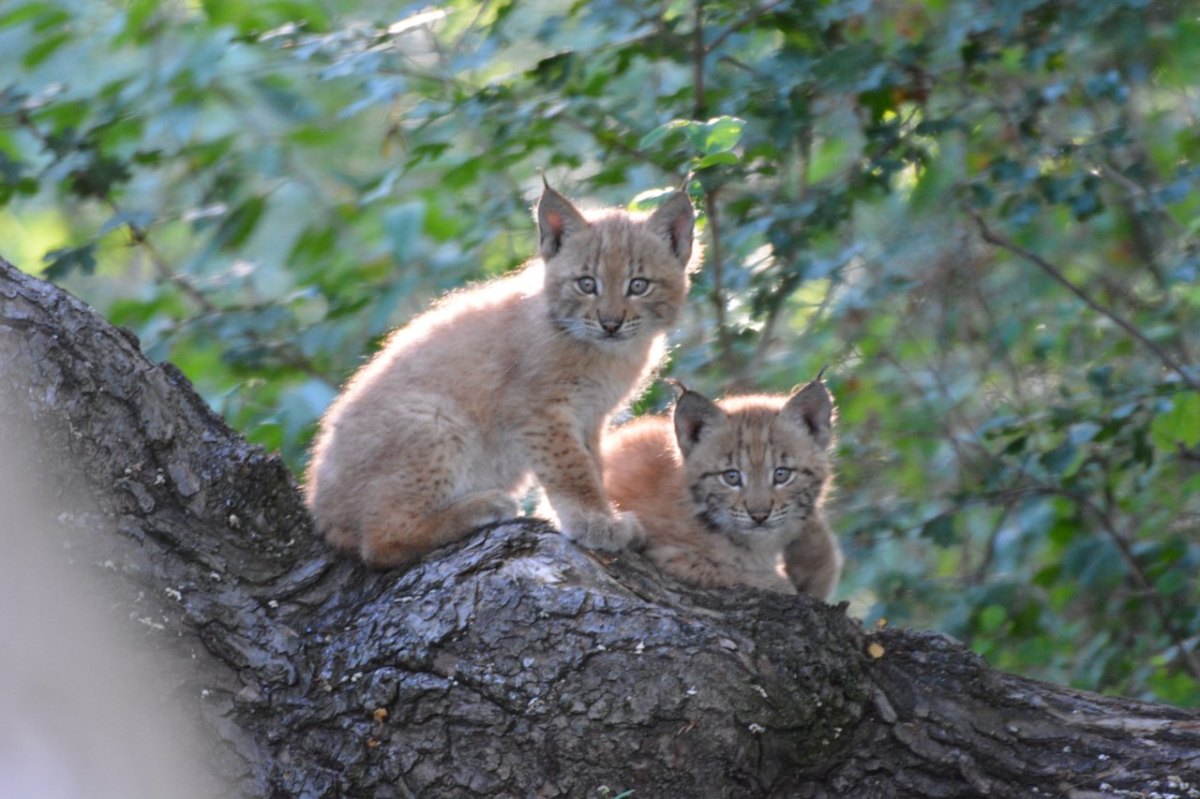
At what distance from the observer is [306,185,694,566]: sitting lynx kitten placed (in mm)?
4297

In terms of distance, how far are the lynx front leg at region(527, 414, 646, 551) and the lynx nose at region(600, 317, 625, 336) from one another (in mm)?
400

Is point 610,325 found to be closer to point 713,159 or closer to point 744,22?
point 713,159

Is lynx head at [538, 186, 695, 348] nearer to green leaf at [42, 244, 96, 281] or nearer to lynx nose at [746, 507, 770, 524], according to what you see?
lynx nose at [746, 507, 770, 524]

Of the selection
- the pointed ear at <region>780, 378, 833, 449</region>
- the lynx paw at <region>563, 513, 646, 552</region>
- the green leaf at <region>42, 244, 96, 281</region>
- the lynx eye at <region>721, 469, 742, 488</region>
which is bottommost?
the lynx eye at <region>721, 469, 742, 488</region>

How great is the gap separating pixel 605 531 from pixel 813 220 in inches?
83.3

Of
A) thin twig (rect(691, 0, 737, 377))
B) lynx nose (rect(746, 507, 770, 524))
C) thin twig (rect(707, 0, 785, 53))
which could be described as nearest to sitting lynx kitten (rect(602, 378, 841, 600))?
lynx nose (rect(746, 507, 770, 524))

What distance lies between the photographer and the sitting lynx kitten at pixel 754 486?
468 centimetres

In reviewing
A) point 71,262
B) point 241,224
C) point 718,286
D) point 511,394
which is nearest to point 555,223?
point 511,394

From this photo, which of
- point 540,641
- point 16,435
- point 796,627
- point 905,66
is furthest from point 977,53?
point 16,435

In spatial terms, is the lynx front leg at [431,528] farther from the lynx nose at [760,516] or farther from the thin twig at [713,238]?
the thin twig at [713,238]

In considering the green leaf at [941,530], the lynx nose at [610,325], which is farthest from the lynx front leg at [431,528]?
the green leaf at [941,530]

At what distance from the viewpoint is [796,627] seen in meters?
3.47

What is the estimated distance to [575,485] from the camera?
4.62 metres

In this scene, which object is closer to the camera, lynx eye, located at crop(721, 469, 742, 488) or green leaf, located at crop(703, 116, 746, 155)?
green leaf, located at crop(703, 116, 746, 155)
